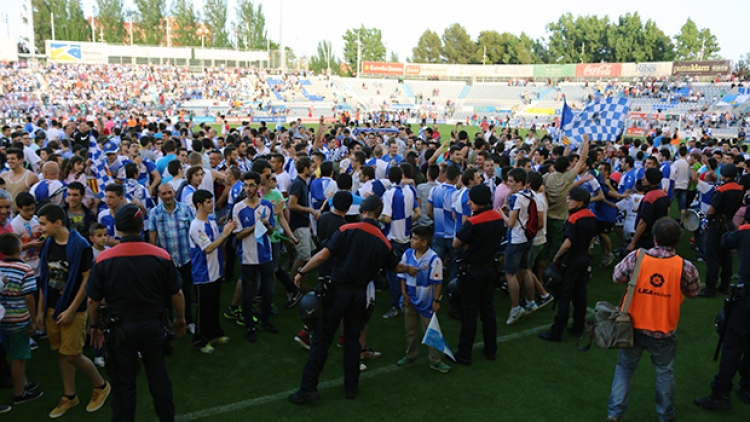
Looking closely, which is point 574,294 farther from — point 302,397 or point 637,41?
point 637,41

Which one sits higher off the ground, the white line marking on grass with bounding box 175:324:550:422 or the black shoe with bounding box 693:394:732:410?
the black shoe with bounding box 693:394:732:410

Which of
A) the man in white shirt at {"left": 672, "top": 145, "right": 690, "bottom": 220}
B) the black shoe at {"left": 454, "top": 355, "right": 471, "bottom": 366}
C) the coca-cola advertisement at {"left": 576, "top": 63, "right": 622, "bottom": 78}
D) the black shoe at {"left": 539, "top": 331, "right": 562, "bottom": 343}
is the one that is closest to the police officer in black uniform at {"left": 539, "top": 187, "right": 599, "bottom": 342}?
the black shoe at {"left": 539, "top": 331, "right": 562, "bottom": 343}

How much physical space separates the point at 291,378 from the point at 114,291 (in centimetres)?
223

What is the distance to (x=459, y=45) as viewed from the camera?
87188 mm

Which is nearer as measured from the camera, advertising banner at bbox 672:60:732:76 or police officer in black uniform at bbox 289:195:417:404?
police officer in black uniform at bbox 289:195:417:404

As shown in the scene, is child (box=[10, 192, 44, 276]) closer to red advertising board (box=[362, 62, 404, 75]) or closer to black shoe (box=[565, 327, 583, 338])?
black shoe (box=[565, 327, 583, 338])

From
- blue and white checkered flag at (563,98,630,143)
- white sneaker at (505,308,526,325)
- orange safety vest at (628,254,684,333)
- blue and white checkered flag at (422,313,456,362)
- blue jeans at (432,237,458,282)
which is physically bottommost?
white sneaker at (505,308,526,325)

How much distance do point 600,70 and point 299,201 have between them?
209ft

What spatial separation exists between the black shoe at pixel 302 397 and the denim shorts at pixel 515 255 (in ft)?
10.5

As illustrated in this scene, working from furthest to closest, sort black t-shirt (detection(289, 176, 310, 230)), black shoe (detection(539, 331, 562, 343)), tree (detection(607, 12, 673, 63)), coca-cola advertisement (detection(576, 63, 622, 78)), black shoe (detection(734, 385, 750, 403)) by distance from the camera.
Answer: tree (detection(607, 12, 673, 63)) < coca-cola advertisement (detection(576, 63, 622, 78)) < black t-shirt (detection(289, 176, 310, 230)) < black shoe (detection(539, 331, 562, 343)) < black shoe (detection(734, 385, 750, 403))

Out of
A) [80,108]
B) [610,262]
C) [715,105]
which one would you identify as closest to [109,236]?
[610,262]

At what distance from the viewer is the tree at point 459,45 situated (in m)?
86.4

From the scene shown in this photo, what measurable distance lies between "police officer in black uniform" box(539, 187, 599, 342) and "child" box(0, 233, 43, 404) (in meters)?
5.48

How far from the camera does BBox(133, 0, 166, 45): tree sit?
254 feet
